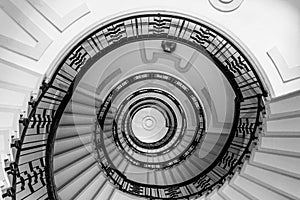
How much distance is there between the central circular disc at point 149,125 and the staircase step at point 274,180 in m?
6.44

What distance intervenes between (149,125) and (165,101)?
1.57 metres

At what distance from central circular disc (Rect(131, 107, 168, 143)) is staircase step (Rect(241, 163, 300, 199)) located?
6.44 meters

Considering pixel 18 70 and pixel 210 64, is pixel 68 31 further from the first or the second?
pixel 210 64

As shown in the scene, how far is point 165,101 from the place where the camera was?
1056 cm

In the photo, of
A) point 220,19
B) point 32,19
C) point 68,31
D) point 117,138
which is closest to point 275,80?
point 220,19

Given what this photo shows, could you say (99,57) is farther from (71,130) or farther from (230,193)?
(230,193)

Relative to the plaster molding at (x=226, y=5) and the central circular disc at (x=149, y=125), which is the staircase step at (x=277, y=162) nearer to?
the plaster molding at (x=226, y=5)

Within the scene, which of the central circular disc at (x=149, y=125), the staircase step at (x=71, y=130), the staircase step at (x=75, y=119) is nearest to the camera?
the staircase step at (x=71, y=130)

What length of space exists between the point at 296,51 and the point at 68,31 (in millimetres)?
4156

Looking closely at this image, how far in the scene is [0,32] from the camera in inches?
165

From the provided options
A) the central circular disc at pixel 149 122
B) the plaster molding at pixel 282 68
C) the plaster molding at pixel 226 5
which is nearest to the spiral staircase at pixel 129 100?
the plaster molding at pixel 282 68

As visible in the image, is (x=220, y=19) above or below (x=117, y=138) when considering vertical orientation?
above

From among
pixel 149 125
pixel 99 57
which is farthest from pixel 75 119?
pixel 149 125

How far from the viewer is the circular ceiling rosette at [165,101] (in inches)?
209
